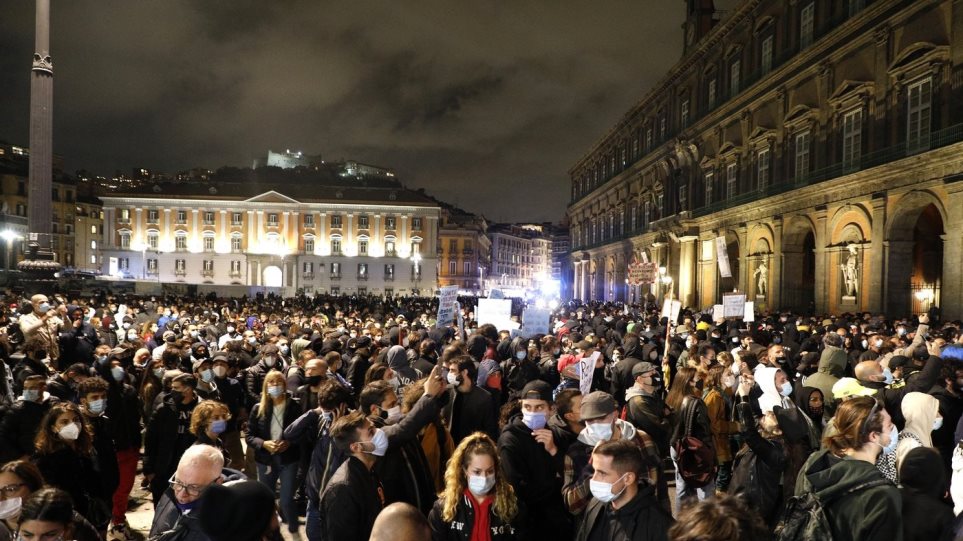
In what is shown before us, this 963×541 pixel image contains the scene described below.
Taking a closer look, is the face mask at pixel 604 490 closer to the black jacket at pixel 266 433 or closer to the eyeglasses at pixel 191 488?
the eyeglasses at pixel 191 488

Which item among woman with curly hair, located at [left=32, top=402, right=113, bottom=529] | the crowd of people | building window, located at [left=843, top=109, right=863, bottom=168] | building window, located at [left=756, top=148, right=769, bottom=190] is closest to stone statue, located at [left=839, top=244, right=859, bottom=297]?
building window, located at [left=843, top=109, right=863, bottom=168]

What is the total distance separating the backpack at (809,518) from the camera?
313 cm

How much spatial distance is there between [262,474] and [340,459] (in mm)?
2269

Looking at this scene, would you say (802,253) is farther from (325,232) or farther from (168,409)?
(325,232)

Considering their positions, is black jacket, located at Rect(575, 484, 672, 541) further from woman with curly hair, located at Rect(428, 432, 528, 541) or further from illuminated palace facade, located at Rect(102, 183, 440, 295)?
illuminated palace facade, located at Rect(102, 183, 440, 295)

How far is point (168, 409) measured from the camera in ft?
19.7

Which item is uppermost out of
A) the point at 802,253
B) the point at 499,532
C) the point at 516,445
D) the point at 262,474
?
the point at 802,253

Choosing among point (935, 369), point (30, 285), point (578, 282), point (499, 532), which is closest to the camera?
point (499, 532)

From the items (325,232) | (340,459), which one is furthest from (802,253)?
(325,232)

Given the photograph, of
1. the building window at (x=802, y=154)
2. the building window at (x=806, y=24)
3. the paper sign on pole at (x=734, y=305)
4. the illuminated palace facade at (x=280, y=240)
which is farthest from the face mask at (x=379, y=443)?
the illuminated palace facade at (x=280, y=240)

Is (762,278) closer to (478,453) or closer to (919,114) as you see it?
(919,114)

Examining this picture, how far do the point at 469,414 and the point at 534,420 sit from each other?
55.8 inches

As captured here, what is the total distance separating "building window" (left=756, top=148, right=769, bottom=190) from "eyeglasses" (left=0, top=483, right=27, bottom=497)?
101 ft

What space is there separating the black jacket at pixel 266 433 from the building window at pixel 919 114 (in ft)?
68.5
